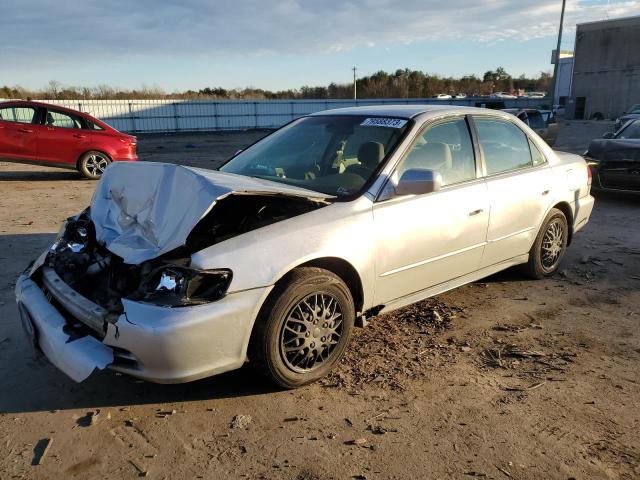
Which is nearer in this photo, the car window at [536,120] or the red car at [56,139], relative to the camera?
the red car at [56,139]

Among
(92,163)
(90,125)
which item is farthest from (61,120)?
(92,163)

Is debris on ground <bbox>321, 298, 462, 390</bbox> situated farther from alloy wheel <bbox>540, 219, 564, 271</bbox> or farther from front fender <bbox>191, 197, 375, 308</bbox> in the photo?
alloy wheel <bbox>540, 219, 564, 271</bbox>

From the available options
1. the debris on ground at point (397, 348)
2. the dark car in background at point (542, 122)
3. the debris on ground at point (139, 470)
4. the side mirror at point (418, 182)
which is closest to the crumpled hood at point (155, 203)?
the side mirror at point (418, 182)

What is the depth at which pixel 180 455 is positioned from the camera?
2.62 metres

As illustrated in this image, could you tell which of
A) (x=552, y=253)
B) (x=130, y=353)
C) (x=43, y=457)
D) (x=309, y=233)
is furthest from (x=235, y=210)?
(x=552, y=253)

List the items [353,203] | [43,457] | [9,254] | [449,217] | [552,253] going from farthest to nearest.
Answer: [9,254]
[552,253]
[449,217]
[353,203]
[43,457]

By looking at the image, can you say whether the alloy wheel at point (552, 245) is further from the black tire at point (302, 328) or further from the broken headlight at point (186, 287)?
the broken headlight at point (186, 287)

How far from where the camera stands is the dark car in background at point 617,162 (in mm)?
8719

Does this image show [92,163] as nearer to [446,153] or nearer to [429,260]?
[446,153]

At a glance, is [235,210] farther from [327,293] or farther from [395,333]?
[395,333]

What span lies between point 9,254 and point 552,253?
5792 mm

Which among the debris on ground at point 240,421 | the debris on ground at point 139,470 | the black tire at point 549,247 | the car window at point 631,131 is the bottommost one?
the debris on ground at point 240,421

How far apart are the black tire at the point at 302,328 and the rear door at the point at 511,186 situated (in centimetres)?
165

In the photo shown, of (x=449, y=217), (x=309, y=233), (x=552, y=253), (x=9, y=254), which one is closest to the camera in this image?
(x=309, y=233)
